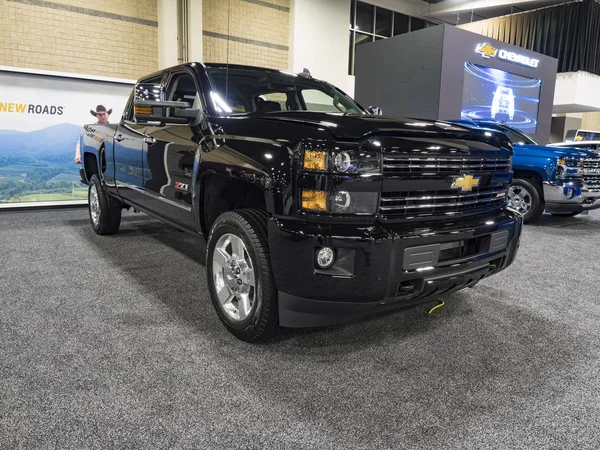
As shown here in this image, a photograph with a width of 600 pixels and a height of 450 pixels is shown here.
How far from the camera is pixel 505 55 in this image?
1183 cm

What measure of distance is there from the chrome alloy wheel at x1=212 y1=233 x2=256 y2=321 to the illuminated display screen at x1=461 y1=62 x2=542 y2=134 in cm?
976

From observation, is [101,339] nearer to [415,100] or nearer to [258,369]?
[258,369]

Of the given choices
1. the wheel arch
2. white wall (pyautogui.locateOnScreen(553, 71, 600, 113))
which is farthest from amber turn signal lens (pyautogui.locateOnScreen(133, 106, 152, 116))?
white wall (pyautogui.locateOnScreen(553, 71, 600, 113))

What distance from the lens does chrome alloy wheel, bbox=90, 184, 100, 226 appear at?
4916 millimetres

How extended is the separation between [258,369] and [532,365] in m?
1.35

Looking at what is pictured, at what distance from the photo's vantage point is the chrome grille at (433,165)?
2.06 metres

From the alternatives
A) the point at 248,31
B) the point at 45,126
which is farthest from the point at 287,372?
the point at 248,31

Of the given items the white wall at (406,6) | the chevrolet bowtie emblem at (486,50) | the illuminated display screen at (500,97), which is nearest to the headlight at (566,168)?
the illuminated display screen at (500,97)

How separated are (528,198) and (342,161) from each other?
542cm

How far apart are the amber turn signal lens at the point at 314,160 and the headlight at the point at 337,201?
107 mm

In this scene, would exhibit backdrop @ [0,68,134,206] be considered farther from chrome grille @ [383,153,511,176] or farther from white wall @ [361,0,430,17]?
white wall @ [361,0,430,17]

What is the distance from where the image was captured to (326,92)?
12.1ft

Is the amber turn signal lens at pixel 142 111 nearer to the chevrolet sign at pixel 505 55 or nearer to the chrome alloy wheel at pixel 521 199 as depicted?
the chrome alloy wheel at pixel 521 199

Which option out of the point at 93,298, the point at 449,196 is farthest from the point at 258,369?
the point at 93,298
